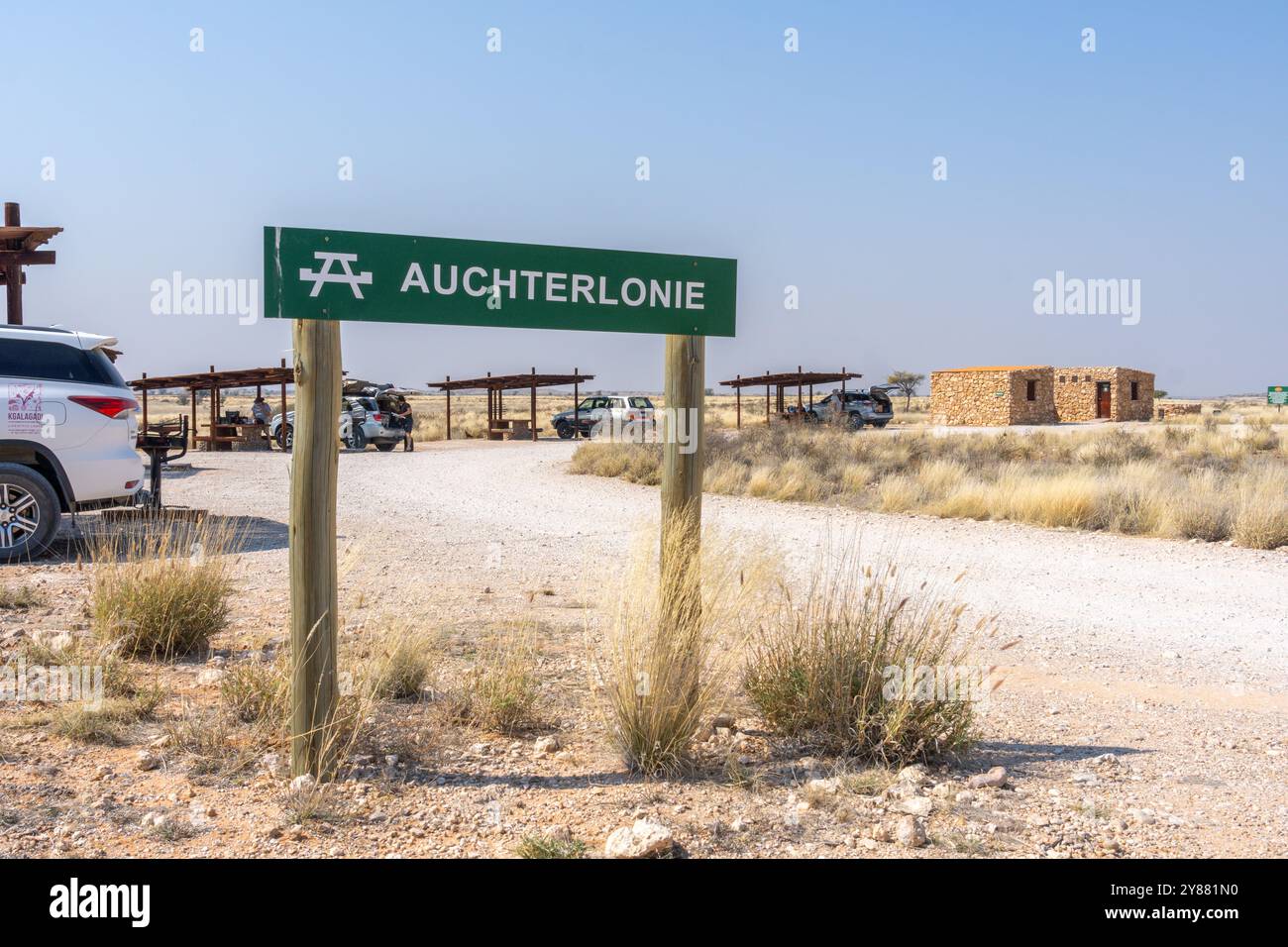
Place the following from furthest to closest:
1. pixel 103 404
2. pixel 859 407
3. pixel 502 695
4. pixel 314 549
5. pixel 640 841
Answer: pixel 859 407 → pixel 103 404 → pixel 502 695 → pixel 314 549 → pixel 640 841

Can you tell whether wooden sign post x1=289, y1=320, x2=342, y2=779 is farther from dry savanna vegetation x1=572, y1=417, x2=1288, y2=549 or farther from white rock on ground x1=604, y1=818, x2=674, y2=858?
dry savanna vegetation x1=572, y1=417, x2=1288, y2=549

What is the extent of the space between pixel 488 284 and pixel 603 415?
105ft

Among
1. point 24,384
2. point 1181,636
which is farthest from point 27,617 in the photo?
point 1181,636

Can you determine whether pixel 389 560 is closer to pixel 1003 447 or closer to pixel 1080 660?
pixel 1080 660

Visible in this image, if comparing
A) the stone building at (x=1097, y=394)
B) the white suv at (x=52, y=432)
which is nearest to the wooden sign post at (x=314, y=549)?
the white suv at (x=52, y=432)

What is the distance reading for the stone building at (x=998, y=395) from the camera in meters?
42.1

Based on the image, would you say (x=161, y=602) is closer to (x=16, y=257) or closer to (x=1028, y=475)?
(x=16, y=257)

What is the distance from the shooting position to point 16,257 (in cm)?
1197

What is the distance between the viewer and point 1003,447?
24.0 meters

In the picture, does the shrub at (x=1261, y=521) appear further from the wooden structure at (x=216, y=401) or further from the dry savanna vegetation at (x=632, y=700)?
the wooden structure at (x=216, y=401)

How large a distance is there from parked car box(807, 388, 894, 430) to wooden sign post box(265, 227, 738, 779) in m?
36.6

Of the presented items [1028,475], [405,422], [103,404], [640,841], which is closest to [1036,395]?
[405,422]

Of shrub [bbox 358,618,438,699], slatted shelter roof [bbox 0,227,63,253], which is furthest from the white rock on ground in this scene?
slatted shelter roof [bbox 0,227,63,253]

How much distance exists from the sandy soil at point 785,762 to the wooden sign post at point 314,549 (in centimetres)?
25
